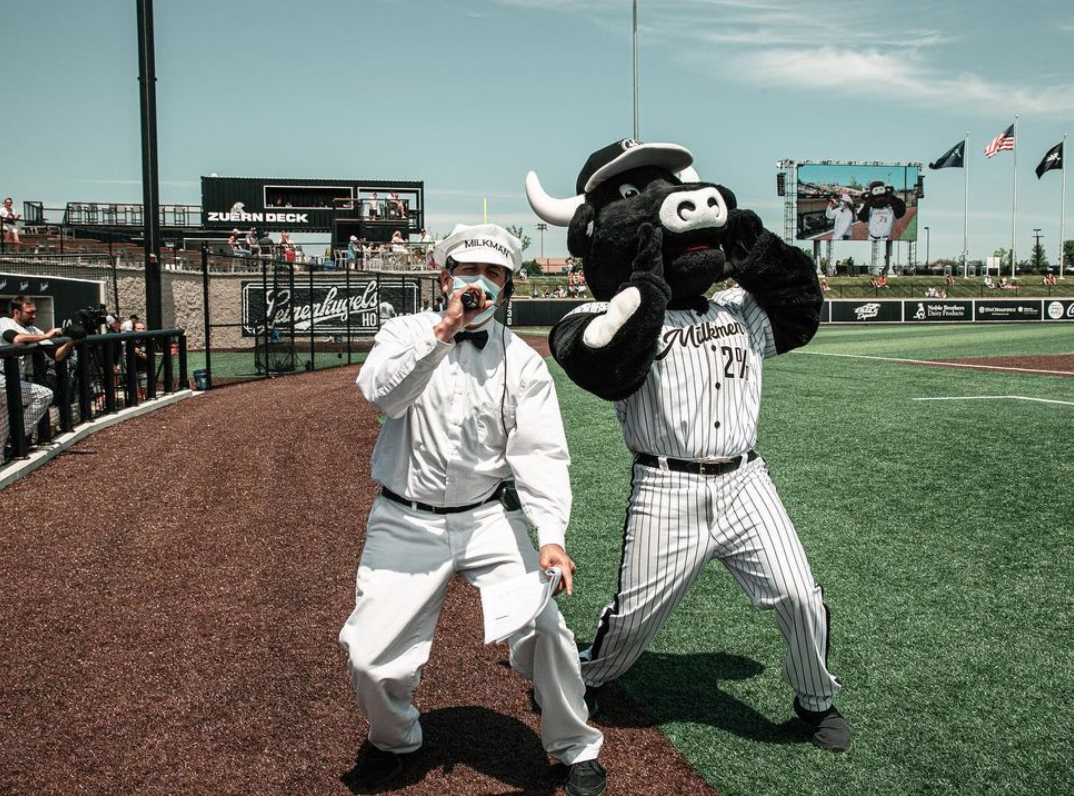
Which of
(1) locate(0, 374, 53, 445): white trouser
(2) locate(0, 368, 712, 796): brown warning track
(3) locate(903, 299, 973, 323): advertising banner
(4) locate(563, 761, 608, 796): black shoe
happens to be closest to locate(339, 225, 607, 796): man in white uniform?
(4) locate(563, 761, 608, 796): black shoe

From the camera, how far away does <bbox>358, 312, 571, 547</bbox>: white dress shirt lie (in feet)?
10.2

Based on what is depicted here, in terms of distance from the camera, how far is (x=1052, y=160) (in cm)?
5069

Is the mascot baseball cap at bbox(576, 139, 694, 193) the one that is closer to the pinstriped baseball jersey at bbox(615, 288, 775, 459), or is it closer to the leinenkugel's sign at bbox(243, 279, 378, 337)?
the pinstriped baseball jersey at bbox(615, 288, 775, 459)

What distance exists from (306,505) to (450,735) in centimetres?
415

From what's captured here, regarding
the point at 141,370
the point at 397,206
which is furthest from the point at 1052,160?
the point at 141,370

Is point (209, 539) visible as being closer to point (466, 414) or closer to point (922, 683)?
point (466, 414)

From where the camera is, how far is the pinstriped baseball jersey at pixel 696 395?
11.3 ft

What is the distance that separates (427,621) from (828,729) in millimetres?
1499

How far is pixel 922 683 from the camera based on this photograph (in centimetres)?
399

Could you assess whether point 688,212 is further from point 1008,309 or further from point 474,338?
point 1008,309

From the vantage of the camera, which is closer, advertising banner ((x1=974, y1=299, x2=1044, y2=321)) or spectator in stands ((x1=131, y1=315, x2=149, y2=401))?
spectator in stands ((x1=131, y1=315, x2=149, y2=401))

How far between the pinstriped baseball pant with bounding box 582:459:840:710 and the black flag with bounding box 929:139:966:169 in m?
56.3

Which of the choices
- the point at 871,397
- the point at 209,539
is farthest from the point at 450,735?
the point at 871,397

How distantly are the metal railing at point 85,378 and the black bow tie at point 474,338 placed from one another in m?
6.56
